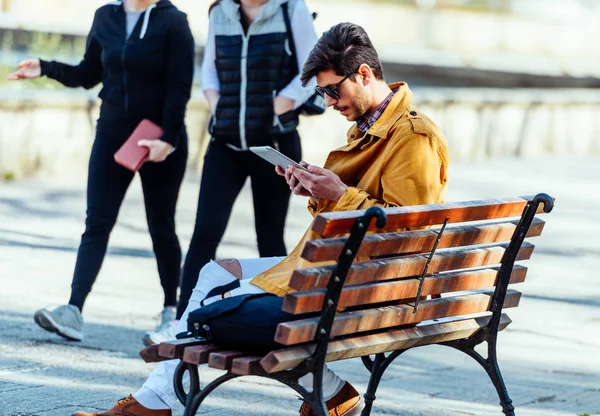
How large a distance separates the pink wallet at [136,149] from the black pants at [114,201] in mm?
173

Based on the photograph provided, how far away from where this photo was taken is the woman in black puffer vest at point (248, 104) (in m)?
6.46

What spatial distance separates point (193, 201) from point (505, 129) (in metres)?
8.04

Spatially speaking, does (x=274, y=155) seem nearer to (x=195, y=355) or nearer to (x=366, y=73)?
(x=366, y=73)

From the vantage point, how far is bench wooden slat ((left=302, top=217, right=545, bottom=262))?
13.0 ft

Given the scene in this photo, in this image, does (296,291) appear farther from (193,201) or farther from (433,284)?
(193,201)

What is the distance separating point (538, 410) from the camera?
577 cm

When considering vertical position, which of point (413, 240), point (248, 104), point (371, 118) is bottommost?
point (413, 240)

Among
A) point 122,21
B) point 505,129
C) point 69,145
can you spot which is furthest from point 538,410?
point 505,129

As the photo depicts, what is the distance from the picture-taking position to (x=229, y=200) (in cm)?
652

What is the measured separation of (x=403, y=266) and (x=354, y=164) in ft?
1.42

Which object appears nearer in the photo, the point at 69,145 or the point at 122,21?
the point at 122,21

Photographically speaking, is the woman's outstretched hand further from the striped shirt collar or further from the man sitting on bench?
the striped shirt collar

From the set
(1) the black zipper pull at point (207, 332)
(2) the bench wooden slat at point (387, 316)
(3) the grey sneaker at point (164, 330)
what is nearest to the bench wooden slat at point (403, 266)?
(2) the bench wooden slat at point (387, 316)

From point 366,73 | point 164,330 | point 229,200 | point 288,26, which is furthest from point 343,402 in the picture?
point 288,26
